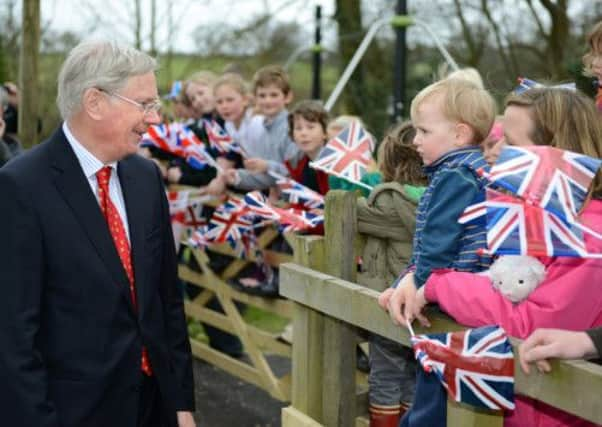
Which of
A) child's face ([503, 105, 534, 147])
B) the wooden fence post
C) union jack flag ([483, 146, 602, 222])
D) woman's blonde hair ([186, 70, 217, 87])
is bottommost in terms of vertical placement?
the wooden fence post

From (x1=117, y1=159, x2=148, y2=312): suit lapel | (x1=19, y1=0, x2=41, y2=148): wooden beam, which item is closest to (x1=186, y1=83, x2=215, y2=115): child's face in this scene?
(x1=19, y1=0, x2=41, y2=148): wooden beam

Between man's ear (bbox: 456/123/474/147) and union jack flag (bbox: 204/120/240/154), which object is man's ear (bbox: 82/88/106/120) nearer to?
man's ear (bbox: 456/123/474/147)

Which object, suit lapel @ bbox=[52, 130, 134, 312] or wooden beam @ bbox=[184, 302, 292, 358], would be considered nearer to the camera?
suit lapel @ bbox=[52, 130, 134, 312]

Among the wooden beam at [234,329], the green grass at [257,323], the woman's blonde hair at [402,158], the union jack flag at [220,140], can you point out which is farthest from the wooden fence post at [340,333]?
the green grass at [257,323]

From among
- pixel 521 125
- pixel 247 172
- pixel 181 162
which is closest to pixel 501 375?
pixel 521 125

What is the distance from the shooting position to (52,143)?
8.46 ft

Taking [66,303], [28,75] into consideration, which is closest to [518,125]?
[66,303]

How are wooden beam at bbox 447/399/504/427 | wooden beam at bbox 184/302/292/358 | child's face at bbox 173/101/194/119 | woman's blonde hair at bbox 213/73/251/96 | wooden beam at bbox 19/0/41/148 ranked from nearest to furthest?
1. wooden beam at bbox 447/399/504/427
2. wooden beam at bbox 184/302/292/358
3. wooden beam at bbox 19/0/41/148
4. woman's blonde hair at bbox 213/73/251/96
5. child's face at bbox 173/101/194/119

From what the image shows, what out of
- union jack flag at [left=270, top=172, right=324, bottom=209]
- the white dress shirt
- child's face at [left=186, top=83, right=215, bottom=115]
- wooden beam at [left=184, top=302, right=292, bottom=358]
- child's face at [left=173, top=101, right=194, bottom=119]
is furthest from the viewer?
child's face at [left=173, top=101, right=194, bottom=119]

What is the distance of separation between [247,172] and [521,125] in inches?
133

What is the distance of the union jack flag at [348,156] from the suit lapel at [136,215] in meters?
1.47

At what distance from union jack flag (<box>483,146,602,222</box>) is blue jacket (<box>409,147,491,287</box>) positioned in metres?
0.48

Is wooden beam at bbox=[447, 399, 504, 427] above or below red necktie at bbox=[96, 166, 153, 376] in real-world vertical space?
below

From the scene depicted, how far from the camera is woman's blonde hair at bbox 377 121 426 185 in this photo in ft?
11.7
